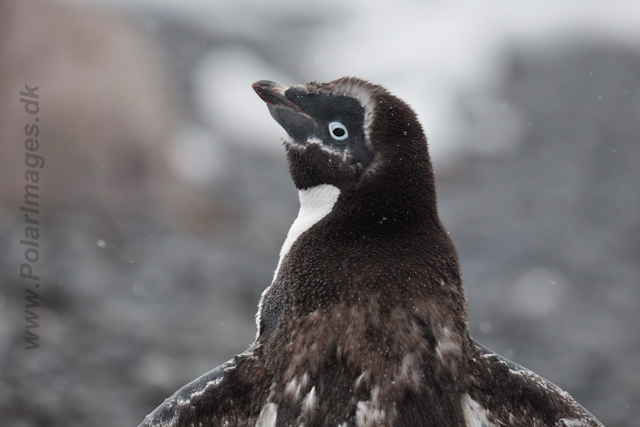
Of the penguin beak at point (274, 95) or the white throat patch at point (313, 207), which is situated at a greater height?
the penguin beak at point (274, 95)

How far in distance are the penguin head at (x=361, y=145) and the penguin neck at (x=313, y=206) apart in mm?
21

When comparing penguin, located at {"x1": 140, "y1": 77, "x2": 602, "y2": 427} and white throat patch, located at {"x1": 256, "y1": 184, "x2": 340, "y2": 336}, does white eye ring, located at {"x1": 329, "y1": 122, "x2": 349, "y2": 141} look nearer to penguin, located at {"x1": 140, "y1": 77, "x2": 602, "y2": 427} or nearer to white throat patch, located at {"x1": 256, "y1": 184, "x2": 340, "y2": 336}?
penguin, located at {"x1": 140, "y1": 77, "x2": 602, "y2": 427}

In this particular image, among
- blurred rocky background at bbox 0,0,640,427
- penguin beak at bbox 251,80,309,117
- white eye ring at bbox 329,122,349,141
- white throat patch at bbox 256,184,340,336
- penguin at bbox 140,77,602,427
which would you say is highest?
blurred rocky background at bbox 0,0,640,427

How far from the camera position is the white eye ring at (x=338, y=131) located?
217 cm

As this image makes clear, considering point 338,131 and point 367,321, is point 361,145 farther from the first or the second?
point 367,321

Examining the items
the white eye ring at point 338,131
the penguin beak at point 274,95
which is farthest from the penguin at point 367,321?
the penguin beak at point 274,95

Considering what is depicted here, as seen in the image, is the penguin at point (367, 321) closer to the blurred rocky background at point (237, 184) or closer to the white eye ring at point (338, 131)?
the white eye ring at point (338, 131)

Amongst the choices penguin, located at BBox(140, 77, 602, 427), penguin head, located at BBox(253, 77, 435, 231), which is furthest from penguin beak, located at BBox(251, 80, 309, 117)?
penguin, located at BBox(140, 77, 602, 427)

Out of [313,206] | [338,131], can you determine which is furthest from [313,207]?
[338,131]

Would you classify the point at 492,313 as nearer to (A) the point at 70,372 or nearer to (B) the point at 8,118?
(A) the point at 70,372

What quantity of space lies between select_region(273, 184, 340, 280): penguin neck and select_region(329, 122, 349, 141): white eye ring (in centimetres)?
16

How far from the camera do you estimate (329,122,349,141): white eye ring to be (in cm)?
217

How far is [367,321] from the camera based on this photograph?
1.92m

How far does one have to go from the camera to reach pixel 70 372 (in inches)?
230
